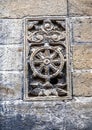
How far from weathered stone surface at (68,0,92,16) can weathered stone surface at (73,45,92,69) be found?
229 mm

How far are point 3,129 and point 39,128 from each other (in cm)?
22

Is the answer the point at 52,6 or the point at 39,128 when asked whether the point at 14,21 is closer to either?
the point at 52,6

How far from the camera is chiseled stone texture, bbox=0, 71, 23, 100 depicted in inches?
104

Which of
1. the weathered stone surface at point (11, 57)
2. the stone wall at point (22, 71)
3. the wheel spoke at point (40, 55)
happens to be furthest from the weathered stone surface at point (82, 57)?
the weathered stone surface at point (11, 57)

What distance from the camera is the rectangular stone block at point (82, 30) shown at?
8.94ft

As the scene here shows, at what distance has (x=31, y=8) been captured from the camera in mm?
2779

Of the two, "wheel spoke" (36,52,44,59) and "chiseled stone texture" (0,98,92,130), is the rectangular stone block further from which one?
→ "chiseled stone texture" (0,98,92,130)

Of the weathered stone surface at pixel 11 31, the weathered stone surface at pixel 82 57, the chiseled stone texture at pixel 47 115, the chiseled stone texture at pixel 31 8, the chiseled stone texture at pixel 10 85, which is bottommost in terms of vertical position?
the chiseled stone texture at pixel 47 115

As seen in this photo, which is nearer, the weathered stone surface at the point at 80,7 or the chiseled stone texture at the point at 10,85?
the chiseled stone texture at the point at 10,85

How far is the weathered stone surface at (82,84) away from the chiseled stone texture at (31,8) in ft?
1.40

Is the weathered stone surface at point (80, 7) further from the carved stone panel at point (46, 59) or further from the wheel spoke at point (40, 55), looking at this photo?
the wheel spoke at point (40, 55)

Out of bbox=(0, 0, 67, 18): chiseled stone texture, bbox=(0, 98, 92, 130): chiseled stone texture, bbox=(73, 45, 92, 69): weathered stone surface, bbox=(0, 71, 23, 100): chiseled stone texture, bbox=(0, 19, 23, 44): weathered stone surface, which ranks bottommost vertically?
bbox=(0, 98, 92, 130): chiseled stone texture

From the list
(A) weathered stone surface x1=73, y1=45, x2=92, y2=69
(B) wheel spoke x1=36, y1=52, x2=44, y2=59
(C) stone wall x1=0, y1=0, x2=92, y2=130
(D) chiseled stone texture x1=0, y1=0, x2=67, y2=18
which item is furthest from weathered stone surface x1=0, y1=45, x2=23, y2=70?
(A) weathered stone surface x1=73, y1=45, x2=92, y2=69

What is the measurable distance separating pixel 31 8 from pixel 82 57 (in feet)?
1.52
